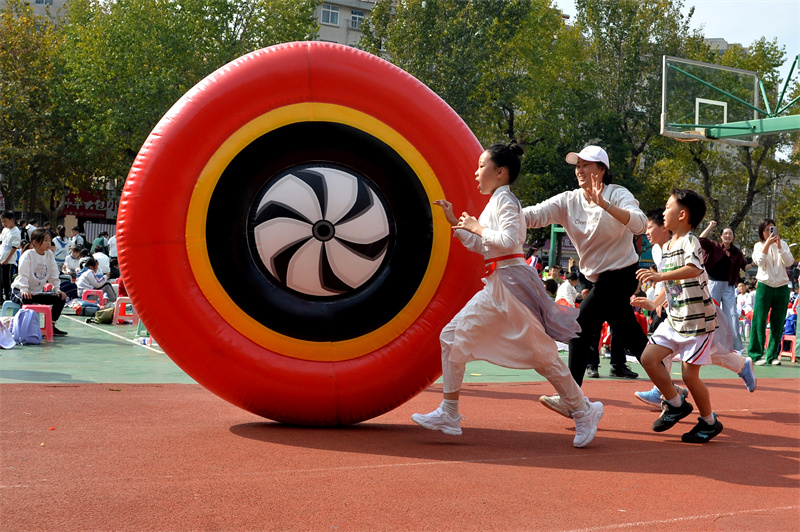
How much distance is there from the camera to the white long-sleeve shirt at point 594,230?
5.58 metres

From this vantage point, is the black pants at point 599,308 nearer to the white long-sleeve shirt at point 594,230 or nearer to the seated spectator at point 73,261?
the white long-sleeve shirt at point 594,230

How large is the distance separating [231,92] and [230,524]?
265 cm

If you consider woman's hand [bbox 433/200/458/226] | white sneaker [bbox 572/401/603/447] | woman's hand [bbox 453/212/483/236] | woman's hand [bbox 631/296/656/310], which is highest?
woman's hand [bbox 433/200/458/226]

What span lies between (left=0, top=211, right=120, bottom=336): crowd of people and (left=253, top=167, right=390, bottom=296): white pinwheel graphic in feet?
23.5

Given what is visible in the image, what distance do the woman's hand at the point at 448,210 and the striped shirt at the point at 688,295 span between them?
1.64m

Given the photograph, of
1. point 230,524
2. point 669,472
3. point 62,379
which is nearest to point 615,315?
point 669,472

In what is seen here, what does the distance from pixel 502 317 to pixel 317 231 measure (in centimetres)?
117

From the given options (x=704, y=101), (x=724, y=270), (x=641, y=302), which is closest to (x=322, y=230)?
(x=641, y=302)

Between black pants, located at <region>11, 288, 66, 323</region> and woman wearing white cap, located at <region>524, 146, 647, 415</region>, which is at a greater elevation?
woman wearing white cap, located at <region>524, 146, 647, 415</region>

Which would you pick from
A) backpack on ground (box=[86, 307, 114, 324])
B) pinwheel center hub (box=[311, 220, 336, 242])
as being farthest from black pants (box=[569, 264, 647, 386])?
backpack on ground (box=[86, 307, 114, 324])

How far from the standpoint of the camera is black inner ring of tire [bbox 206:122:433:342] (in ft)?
→ 15.7

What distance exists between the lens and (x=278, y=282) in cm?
482

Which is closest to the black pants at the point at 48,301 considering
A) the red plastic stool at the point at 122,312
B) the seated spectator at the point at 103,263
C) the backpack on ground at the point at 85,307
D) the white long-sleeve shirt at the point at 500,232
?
the red plastic stool at the point at 122,312

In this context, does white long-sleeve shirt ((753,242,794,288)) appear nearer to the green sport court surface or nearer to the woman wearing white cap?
the green sport court surface
